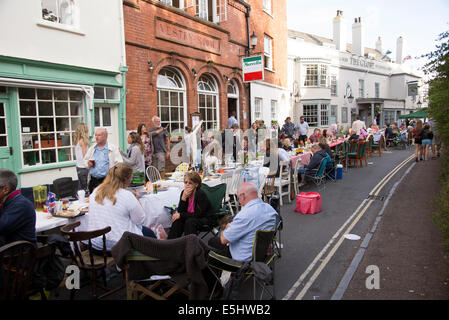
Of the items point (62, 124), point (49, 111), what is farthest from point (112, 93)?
point (49, 111)

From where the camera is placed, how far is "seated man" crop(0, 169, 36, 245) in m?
3.20

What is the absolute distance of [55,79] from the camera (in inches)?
321

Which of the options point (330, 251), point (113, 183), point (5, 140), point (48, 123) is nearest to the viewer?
point (113, 183)

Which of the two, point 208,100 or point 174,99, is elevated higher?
point 208,100

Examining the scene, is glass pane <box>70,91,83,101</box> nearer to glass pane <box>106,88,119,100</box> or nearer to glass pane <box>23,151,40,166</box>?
glass pane <box>106,88,119,100</box>

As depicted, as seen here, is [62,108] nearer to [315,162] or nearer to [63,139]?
[63,139]

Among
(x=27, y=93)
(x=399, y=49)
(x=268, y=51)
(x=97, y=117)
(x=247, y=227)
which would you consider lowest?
(x=247, y=227)

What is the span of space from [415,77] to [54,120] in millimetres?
42581

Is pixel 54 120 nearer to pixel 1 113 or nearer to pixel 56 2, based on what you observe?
pixel 1 113

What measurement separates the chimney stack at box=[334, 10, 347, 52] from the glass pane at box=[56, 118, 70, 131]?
91.1ft

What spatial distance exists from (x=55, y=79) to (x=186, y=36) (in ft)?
18.8

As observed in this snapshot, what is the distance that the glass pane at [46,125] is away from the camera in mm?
8203

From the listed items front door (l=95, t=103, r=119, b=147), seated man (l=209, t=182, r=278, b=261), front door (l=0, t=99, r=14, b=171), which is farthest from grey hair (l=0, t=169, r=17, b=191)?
front door (l=95, t=103, r=119, b=147)
